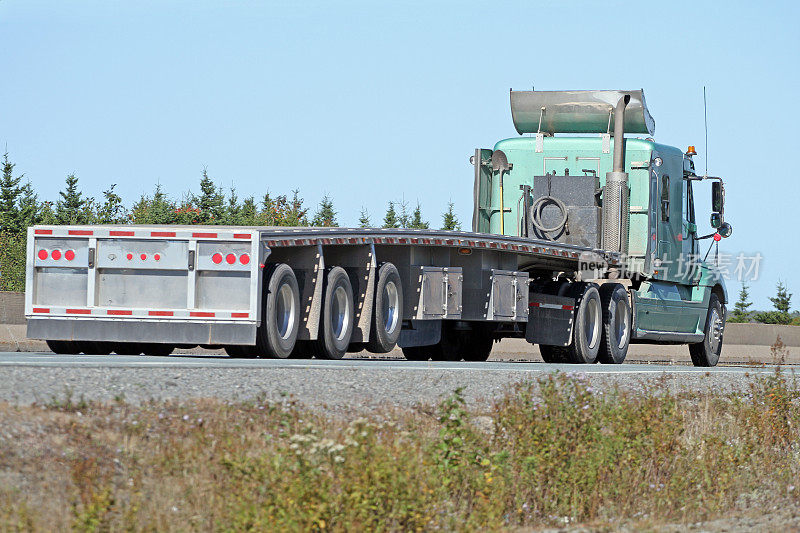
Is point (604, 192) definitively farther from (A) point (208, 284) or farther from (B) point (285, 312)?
(A) point (208, 284)

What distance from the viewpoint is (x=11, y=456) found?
7086mm

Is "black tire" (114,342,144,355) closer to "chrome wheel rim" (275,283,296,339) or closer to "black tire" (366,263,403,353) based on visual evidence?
"chrome wheel rim" (275,283,296,339)

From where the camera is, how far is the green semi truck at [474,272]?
13.4 m

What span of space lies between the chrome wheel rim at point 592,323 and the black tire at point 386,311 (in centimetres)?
383

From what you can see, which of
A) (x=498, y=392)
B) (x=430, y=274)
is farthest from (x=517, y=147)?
(x=498, y=392)

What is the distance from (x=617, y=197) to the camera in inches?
754

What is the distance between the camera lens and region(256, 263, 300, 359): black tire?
13.6m

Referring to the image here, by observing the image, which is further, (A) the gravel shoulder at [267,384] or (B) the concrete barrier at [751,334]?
(B) the concrete barrier at [751,334]

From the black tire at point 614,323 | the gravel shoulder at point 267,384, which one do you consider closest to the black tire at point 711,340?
the black tire at point 614,323

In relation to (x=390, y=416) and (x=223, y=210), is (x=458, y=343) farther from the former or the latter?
(x=223, y=210)

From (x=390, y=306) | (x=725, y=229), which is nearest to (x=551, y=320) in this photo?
(x=390, y=306)

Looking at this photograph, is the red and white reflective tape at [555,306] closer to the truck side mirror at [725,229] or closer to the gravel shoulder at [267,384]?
the truck side mirror at [725,229]

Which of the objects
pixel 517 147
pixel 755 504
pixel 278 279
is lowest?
pixel 755 504

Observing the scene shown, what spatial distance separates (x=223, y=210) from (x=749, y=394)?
39.4 m
